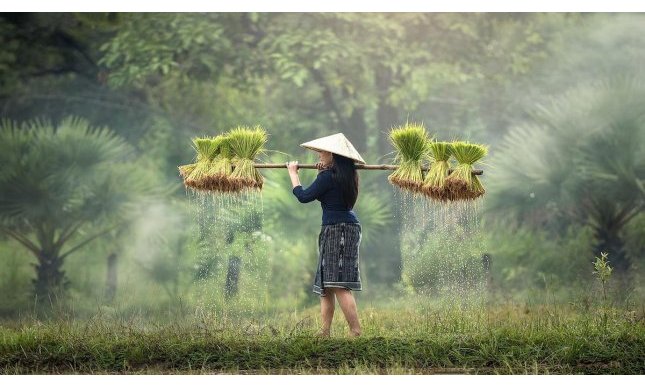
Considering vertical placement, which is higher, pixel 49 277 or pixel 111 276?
pixel 111 276

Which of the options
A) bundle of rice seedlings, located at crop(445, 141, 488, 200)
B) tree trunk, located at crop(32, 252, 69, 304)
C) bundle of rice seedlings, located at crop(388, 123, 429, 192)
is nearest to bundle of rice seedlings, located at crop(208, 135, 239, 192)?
bundle of rice seedlings, located at crop(388, 123, 429, 192)

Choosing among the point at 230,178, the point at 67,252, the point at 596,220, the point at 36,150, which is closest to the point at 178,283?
the point at 67,252

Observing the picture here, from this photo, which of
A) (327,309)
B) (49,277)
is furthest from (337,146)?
(49,277)

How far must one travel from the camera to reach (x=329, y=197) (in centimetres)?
888

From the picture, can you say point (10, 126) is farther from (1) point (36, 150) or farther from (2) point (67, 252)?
(2) point (67, 252)

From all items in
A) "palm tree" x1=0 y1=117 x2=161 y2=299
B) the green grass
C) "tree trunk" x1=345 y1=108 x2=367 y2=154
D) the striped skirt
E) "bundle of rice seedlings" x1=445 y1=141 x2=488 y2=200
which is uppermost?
"tree trunk" x1=345 y1=108 x2=367 y2=154

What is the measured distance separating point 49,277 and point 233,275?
118 inches

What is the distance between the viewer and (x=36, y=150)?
1590 cm

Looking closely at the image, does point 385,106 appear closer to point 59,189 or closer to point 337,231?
point 59,189

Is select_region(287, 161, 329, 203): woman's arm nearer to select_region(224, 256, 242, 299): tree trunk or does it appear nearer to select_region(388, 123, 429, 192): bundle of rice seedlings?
select_region(388, 123, 429, 192): bundle of rice seedlings

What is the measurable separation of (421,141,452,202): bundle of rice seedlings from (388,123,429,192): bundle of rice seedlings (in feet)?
0.22

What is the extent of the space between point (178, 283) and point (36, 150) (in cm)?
284

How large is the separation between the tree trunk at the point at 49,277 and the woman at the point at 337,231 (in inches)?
309

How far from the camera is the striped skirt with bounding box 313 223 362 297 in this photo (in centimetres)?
877
